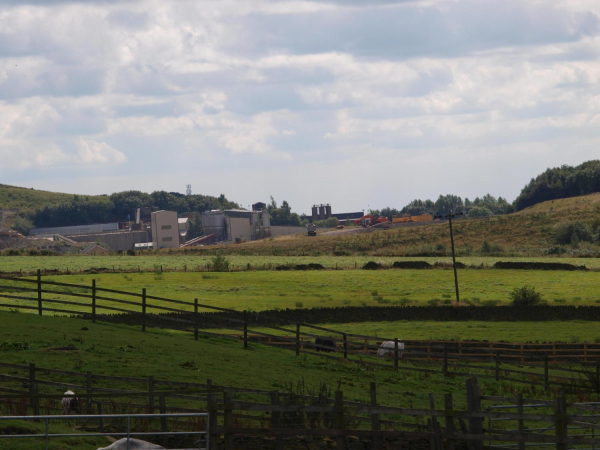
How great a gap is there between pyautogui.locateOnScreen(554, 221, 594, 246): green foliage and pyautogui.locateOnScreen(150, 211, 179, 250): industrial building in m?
80.9

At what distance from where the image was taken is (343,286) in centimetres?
7475

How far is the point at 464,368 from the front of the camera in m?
36.2

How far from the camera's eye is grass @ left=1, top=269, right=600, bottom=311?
64.6m

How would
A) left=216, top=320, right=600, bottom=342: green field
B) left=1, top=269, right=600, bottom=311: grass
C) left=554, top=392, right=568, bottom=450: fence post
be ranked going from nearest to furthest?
left=554, top=392, right=568, bottom=450: fence post < left=216, top=320, right=600, bottom=342: green field < left=1, top=269, right=600, bottom=311: grass

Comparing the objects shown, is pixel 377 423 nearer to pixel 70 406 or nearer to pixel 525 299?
pixel 70 406

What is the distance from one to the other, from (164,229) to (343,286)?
11194cm

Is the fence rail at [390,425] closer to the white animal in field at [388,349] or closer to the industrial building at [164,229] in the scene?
the white animal in field at [388,349]

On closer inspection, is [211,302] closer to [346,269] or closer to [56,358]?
[346,269]

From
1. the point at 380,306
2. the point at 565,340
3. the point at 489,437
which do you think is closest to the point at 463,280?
the point at 380,306

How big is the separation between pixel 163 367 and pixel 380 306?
3435 cm

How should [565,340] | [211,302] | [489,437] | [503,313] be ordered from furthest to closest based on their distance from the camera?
[211,302], [503,313], [565,340], [489,437]

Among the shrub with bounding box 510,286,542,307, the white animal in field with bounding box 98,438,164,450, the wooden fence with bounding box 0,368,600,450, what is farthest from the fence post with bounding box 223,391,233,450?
the shrub with bounding box 510,286,542,307

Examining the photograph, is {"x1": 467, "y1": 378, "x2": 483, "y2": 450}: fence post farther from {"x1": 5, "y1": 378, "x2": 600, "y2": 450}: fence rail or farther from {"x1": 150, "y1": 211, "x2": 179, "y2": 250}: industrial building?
{"x1": 150, "y1": 211, "x2": 179, "y2": 250}: industrial building

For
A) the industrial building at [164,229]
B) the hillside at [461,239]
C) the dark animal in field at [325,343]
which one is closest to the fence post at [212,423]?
the dark animal in field at [325,343]
